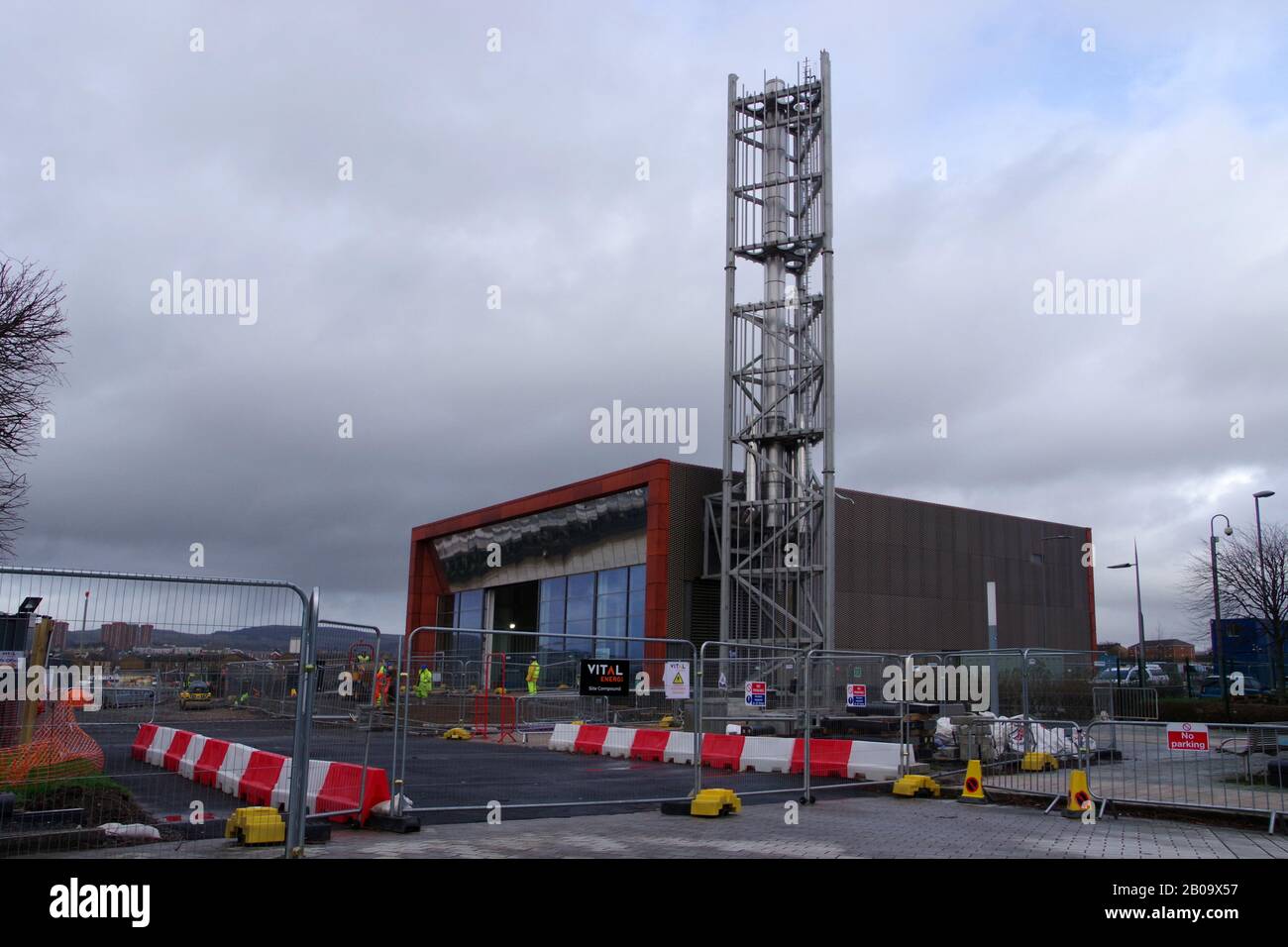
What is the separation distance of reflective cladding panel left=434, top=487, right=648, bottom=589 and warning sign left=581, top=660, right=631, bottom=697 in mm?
26440

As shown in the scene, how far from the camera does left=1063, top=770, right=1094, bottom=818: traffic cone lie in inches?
544

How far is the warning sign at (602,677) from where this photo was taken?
1358 centimetres

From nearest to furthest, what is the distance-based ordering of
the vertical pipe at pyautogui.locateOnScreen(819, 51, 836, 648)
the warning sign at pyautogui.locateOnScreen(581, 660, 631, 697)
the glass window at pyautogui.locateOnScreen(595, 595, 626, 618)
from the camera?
the warning sign at pyautogui.locateOnScreen(581, 660, 631, 697)
the vertical pipe at pyautogui.locateOnScreen(819, 51, 836, 648)
the glass window at pyautogui.locateOnScreen(595, 595, 626, 618)

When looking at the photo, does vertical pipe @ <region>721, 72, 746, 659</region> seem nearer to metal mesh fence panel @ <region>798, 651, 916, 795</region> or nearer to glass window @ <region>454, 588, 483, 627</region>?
metal mesh fence panel @ <region>798, 651, 916, 795</region>

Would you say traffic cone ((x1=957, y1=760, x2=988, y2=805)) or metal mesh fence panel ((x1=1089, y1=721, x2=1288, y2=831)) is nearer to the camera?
metal mesh fence panel ((x1=1089, y1=721, x2=1288, y2=831))

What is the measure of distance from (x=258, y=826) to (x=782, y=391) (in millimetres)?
28233

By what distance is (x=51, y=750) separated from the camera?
10320 mm

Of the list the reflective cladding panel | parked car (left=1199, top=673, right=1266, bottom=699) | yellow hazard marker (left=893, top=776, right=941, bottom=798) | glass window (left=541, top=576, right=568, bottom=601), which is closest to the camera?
yellow hazard marker (left=893, top=776, right=941, bottom=798)

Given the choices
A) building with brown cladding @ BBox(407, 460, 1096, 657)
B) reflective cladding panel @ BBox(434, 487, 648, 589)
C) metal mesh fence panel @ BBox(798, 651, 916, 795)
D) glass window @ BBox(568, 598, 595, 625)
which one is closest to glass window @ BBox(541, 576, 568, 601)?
building with brown cladding @ BBox(407, 460, 1096, 657)

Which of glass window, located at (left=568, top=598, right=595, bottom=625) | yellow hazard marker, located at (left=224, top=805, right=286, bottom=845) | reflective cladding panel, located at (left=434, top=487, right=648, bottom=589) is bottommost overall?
yellow hazard marker, located at (left=224, top=805, right=286, bottom=845)

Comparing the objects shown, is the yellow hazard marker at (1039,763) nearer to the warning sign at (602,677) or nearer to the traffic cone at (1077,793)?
the traffic cone at (1077,793)

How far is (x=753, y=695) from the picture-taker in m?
18.1
